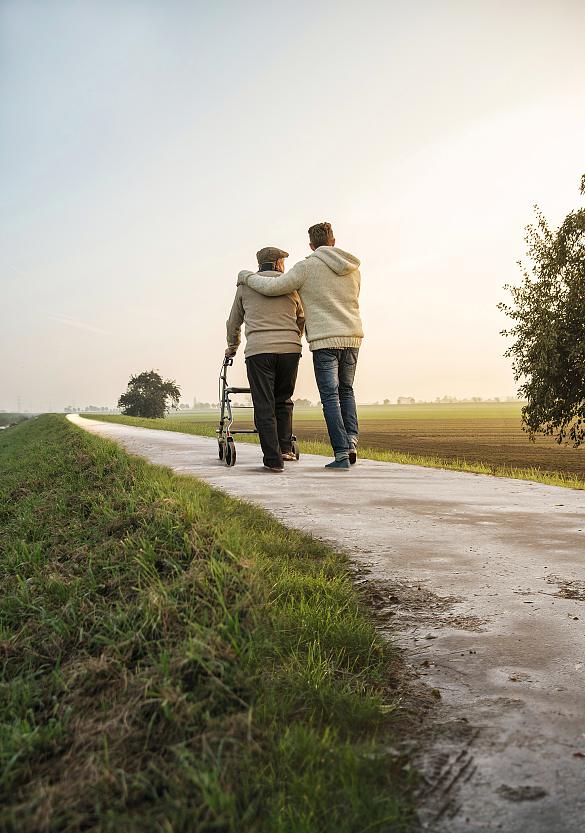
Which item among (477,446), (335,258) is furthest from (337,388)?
(477,446)

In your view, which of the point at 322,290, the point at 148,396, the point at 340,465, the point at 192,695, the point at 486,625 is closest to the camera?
the point at 192,695

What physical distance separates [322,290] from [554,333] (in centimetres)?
1312

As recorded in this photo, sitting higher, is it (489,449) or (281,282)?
(281,282)

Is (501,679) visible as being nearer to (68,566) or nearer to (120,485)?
(68,566)

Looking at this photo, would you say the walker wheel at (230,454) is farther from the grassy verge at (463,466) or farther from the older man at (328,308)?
the grassy verge at (463,466)

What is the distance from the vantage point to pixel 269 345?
22.6ft

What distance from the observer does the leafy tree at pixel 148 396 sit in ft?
279

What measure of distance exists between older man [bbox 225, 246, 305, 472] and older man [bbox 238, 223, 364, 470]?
0.62ft

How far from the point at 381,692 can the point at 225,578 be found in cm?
72

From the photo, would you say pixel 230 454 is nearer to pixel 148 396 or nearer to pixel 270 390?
pixel 270 390

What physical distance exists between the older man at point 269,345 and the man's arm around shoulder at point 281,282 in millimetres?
76

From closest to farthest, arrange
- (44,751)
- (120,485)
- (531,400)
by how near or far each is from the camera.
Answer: (44,751)
(120,485)
(531,400)

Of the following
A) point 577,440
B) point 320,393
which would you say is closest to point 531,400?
point 577,440

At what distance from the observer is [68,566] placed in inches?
116
